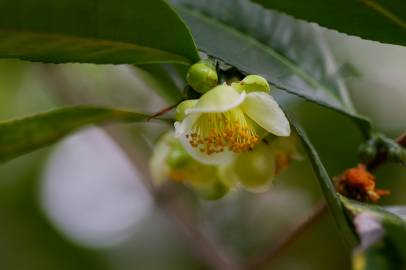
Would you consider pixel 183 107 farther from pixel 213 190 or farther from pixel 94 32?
pixel 213 190

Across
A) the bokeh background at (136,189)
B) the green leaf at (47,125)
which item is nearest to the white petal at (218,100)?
the green leaf at (47,125)

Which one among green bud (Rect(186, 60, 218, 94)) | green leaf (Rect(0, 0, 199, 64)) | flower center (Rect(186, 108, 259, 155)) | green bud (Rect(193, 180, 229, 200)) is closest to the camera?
green leaf (Rect(0, 0, 199, 64))

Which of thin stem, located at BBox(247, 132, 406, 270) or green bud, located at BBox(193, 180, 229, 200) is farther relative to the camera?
green bud, located at BBox(193, 180, 229, 200)

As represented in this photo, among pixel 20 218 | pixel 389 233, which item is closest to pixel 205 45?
pixel 389 233

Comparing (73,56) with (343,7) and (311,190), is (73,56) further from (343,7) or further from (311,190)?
(311,190)

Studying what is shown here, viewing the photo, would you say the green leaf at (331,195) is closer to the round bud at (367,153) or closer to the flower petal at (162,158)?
the round bud at (367,153)

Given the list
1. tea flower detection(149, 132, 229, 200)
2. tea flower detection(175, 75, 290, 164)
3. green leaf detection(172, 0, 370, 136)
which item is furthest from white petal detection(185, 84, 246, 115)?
tea flower detection(149, 132, 229, 200)

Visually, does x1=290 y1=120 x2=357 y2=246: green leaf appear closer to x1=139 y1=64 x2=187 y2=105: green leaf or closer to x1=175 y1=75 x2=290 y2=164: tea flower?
x1=175 y1=75 x2=290 y2=164: tea flower

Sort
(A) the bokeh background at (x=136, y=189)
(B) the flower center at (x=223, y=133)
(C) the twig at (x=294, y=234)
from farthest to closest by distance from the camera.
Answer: (A) the bokeh background at (x=136, y=189)
(C) the twig at (x=294, y=234)
(B) the flower center at (x=223, y=133)
